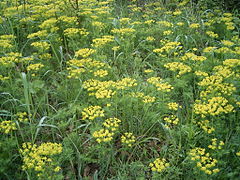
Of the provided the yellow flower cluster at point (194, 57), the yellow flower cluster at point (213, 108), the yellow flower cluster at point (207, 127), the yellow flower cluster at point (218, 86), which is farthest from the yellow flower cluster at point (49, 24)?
the yellow flower cluster at point (207, 127)

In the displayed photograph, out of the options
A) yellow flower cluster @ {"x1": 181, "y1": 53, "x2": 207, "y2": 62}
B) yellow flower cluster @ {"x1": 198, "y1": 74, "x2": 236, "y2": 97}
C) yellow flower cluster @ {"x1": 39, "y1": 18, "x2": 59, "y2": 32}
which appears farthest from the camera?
yellow flower cluster @ {"x1": 39, "y1": 18, "x2": 59, "y2": 32}

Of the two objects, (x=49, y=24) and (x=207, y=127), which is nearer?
(x=207, y=127)

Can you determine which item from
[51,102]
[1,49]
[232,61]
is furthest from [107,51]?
[232,61]

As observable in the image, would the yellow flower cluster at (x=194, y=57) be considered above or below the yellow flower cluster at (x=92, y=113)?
above

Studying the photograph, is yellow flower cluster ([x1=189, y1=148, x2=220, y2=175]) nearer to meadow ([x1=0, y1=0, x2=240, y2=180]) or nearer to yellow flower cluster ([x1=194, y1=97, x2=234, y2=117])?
meadow ([x1=0, y1=0, x2=240, y2=180])

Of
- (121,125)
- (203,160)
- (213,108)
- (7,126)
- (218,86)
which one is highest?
(218,86)

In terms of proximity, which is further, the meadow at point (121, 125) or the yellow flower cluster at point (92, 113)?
the yellow flower cluster at point (92, 113)

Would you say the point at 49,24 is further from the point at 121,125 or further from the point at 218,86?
the point at 218,86

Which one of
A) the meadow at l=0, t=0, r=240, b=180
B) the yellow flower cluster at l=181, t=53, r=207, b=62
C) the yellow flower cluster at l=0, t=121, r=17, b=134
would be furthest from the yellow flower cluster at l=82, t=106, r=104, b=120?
the yellow flower cluster at l=181, t=53, r=207, b=62

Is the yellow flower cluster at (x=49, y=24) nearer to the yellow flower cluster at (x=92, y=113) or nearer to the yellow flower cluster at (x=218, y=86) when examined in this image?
the yellow flower cluster at (x=92, y=113)

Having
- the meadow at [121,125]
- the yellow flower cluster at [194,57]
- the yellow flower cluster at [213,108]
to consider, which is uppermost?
the yellow flower cluster at [194,57]

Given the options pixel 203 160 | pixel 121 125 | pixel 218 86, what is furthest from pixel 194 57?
pixel 203 160

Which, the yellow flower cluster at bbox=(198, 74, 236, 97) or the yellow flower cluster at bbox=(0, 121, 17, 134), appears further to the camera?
the yellow flower cluster at bbox=(198, 74, 236, 97)

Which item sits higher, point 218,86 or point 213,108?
point 218,86
